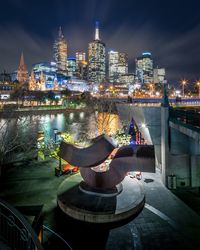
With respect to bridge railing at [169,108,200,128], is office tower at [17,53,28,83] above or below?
above

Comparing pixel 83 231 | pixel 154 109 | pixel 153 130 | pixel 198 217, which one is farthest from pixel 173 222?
pixel 154 109

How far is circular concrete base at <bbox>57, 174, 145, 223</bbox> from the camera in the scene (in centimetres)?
1153

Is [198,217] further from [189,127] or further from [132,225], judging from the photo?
[189,127]

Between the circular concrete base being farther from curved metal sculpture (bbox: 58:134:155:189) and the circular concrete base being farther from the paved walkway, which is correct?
curved metal sculpture (bbox: 58:134:155:189)

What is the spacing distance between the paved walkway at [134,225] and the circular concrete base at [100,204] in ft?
1.25

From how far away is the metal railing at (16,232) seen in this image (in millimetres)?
5207

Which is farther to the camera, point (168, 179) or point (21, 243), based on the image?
point (168, 179)

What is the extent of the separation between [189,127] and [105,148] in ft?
16.1

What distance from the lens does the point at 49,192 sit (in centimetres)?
1503

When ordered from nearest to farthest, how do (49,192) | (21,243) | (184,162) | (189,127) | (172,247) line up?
(21,243)
(172,247)
(189,127)
(49,192)
(184,162)

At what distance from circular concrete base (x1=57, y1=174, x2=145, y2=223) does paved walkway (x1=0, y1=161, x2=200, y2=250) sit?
0.38 meters

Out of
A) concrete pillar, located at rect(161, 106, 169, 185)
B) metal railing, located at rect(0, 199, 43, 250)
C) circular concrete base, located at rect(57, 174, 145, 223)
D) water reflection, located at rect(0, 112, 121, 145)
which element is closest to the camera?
metal railing, located at rect(0, 199, 43, 250)

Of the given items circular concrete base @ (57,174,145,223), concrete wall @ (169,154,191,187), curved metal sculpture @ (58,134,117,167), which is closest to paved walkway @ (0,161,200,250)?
circular concrete base @ (57,174,145,223)

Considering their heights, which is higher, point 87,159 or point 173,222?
point 87,159
